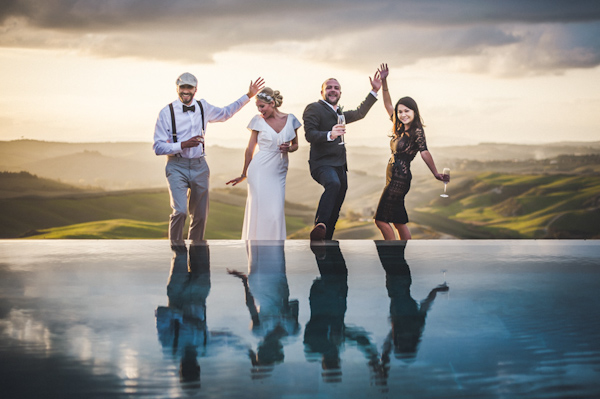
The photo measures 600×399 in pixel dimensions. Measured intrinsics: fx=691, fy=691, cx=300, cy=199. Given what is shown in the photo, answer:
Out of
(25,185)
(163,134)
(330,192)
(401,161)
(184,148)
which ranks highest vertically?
(25,185)

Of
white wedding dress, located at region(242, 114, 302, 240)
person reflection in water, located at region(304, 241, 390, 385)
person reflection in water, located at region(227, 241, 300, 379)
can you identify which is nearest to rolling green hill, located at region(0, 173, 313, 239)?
white wedding dress, located at region(242, 114, 302, 240)

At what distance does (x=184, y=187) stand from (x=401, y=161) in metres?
1.71

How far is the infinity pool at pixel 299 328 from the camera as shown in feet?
3.71

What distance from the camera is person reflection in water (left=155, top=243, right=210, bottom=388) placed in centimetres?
122

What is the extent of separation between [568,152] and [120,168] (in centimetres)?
1516

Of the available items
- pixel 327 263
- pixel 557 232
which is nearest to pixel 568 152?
pixel 557 232

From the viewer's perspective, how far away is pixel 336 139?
5.55 meters

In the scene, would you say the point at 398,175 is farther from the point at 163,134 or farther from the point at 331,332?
the point at 331,332

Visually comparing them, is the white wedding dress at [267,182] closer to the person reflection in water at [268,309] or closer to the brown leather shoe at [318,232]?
the brown leather shoe at [318,232]

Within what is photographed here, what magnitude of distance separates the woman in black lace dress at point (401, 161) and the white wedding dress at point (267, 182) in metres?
0.87

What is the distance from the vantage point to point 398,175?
17.7 feet

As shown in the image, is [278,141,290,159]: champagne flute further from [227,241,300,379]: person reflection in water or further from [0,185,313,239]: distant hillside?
[0,185,313,239]: distant hillside

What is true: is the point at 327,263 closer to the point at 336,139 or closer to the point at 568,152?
the point at 336,139

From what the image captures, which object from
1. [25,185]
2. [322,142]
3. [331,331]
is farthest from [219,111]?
[25,185]
